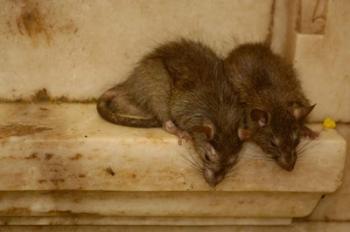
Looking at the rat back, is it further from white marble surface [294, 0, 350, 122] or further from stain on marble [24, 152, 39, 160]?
stain on marble [24, 152, 39, 160]

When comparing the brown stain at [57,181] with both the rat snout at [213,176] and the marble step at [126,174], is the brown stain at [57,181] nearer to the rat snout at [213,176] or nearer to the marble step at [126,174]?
the marble step at [126,174]

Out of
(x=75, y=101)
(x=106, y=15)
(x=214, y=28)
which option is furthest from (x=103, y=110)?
(x=214, y=28)

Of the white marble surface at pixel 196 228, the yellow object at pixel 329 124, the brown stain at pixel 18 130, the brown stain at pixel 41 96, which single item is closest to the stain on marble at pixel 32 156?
the brown stain at pixel 18 130

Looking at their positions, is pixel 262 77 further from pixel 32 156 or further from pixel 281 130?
pixel 32 156

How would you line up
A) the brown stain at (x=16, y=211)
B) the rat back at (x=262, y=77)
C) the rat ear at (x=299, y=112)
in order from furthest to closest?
the brown stain at (x=16, y=211), the rat back at (x=262, y=77), the rat ear at (x=299, y=112)

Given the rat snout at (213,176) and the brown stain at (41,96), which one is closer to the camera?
the rat snout at (213,176)

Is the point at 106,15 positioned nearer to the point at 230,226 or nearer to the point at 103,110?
the point at 103,110

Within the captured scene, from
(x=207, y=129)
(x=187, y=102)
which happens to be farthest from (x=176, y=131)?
(x=207, y=129)

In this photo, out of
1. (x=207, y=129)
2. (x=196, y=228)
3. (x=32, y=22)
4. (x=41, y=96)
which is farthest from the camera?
(x=196, y=228)
